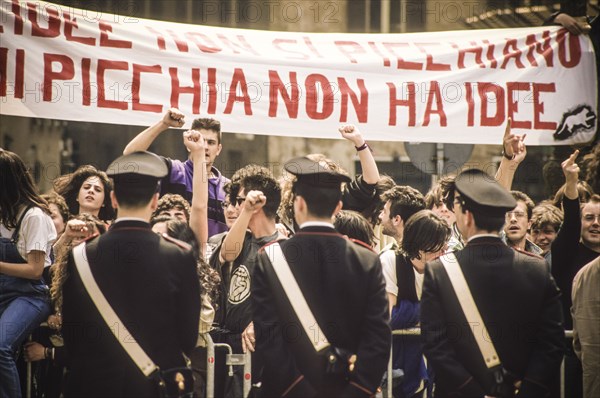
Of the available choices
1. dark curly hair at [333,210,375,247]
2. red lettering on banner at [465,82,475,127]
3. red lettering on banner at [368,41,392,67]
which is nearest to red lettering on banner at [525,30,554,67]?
red lettering on banner at [465,82,475,127]

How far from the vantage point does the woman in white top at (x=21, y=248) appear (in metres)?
A: 5.79

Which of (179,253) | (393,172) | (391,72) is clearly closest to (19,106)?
(179,253)

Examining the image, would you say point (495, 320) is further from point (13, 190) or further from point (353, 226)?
point (13, 190)

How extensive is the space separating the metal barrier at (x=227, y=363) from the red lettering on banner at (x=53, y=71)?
2.40m

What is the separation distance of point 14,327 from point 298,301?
2.24m

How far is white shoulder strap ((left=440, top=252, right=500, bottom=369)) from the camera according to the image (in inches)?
182

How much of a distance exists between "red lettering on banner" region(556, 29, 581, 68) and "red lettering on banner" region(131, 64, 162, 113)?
139 inches

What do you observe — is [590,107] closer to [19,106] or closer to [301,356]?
[301,356]

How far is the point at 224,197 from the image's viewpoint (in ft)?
22.4

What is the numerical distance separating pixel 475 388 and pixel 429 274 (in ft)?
2.18

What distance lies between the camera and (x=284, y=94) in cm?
711

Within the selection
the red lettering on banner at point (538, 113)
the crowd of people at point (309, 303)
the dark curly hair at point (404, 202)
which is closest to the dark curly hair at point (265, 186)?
the crowd of people at point (309, 303)

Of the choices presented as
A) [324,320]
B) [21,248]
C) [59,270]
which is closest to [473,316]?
[324,320]

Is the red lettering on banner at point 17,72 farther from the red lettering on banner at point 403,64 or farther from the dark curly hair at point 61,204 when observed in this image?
the red lettering on banner at point 403,64
